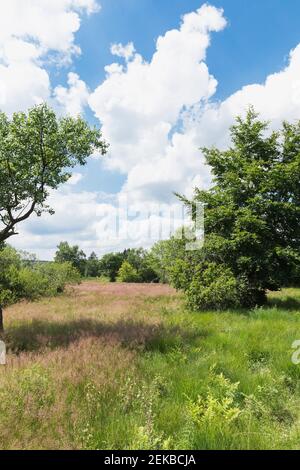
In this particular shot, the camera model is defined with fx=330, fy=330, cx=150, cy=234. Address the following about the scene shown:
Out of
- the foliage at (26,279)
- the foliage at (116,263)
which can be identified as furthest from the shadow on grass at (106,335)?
the foliage at (116,263)

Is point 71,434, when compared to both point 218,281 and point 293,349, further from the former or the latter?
point 218,281

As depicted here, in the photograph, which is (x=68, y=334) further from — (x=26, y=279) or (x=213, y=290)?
(x=26, y=279)

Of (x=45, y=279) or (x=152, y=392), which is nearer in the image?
(x=152, y=392)

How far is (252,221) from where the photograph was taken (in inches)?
616

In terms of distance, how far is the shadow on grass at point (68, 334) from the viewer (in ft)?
30.2

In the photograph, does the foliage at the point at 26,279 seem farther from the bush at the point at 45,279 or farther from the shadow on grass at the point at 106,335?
the shadow on grass at the point at 106,335

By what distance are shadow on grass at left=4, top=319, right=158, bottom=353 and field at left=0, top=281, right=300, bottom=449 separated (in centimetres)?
6

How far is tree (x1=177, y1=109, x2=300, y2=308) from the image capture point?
53.0 feet

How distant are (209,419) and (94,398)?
1.92 m

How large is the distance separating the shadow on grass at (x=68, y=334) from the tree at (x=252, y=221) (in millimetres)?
5894

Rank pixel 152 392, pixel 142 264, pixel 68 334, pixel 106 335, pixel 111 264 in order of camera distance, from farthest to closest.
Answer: pixel 111 264 → pixel 142 264 → pixel 68 334 → pixel 106 335 → pixel 152 392

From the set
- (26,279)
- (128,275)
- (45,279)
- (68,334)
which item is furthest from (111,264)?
(68,334)

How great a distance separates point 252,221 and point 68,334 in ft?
32.3

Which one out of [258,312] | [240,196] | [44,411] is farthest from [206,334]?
[240,196]
